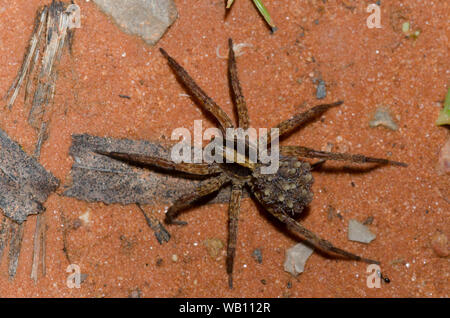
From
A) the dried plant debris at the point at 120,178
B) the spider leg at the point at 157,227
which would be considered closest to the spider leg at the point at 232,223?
the dried plant debris at the point at 120,178

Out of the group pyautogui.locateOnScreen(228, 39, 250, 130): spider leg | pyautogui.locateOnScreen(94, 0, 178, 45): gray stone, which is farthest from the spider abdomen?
pyautogui.locateOnScreen(94, 0, 178, 45): gray stone

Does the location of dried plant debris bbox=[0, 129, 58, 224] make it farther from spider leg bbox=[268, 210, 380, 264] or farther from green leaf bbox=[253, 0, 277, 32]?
green leaf bbox=[253, 0, 277, 32]

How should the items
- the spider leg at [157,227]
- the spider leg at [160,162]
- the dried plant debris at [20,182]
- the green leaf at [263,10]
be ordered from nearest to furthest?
the dried plant debris at [20,182] → the spider leg at [160,162] → the spider leg at [157,227] → the green leaf at [263,10]

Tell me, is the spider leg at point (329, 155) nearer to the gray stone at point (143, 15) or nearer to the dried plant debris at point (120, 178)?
the dried plant debris at point (120, 178)

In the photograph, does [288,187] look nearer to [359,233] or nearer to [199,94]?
[359,233]

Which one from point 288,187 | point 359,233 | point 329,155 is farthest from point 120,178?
point 359,233

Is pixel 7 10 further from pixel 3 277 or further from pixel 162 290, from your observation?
pixel 162 290
